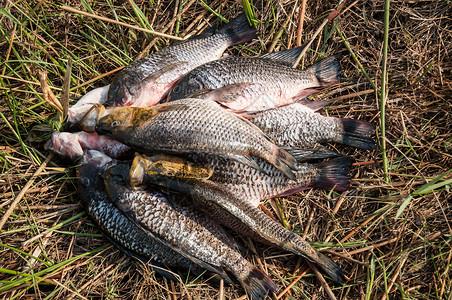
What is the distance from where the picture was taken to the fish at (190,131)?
8.71ft

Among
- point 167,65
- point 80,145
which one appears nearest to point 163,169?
point 80,145

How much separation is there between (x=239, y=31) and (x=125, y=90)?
4.25 ft

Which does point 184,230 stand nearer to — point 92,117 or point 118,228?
point 118,228

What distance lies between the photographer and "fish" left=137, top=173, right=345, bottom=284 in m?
2.73

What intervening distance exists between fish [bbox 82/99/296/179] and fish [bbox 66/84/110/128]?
28 cm

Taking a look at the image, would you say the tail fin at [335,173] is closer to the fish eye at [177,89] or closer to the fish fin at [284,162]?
the fish fin at [284,162]

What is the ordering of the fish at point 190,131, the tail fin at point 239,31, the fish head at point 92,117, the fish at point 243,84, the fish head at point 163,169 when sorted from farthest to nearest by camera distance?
the tail fin at point 239,31, the fish at point 243,84, the fish head at point 92,117, the fish head at point 163,169, the fish at point 190,131

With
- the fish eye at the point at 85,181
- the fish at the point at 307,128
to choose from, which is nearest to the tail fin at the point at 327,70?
the fish at the point at 307,128

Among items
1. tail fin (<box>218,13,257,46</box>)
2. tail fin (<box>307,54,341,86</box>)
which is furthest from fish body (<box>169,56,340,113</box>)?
tail fin (<box>218,13,257,46</box>)

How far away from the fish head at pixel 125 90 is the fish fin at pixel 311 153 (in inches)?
56.6

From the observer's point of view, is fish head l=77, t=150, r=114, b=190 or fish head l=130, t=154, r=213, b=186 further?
fish head l=77, t=150, r=114, b=190

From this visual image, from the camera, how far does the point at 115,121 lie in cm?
281

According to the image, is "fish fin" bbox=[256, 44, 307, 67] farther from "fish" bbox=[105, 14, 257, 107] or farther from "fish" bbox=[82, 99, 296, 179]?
"fish" bbox=[82, 99, 296, 179]

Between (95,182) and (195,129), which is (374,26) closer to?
(195,129)
